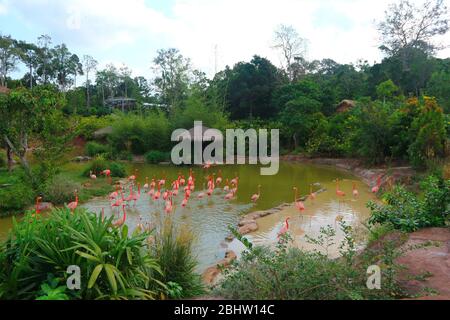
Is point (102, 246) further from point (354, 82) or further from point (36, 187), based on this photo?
point (354, 82)

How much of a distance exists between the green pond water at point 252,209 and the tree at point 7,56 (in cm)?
2228

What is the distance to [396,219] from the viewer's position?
426 cm

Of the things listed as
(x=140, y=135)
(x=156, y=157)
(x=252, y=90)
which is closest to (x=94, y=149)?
(x=140, y=135)

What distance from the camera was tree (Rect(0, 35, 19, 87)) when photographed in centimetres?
2779

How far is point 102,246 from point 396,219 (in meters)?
3.23

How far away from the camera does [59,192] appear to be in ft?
25.8

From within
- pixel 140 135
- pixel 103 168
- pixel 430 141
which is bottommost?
pixel 103 168

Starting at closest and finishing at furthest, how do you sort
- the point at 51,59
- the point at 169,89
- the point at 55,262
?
the point at 55,262 → the point at 169,89 → the point at 51,59

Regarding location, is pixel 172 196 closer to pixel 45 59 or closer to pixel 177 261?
pixel 177 261

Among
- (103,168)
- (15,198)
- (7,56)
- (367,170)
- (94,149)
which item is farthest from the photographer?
(7,56)

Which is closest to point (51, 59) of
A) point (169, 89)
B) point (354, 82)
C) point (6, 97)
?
point (169, 89)

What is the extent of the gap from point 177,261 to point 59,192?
5.54 m

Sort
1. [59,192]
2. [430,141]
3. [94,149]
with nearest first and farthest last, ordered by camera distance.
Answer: [59,192] → [430,141] → [94,149]

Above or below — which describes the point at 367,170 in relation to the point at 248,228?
above
